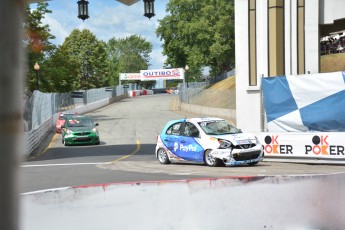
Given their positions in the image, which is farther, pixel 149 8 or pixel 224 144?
pixel 149 8

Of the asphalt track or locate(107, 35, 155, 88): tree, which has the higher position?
locate(107, 35, 155, 88): tree

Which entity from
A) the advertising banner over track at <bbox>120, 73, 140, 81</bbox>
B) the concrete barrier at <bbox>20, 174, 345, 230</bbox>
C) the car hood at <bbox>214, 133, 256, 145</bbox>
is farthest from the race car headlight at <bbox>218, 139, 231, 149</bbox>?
the advertising banner over track at <bbox>120, 73, 140, 81</bbox>

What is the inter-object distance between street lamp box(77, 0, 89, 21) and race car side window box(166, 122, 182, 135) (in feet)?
17.6

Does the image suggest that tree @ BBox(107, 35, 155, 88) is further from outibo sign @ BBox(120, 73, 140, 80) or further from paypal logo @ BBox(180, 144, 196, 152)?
paypal logo @ BBox(180, 144, 196, 152)

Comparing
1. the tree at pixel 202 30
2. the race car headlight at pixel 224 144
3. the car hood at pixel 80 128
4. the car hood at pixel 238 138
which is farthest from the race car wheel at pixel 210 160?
the tree at pixel 202 30

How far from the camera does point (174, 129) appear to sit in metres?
17.9

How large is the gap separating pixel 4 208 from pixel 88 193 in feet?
17.6

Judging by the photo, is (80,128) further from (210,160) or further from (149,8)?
(210,160)

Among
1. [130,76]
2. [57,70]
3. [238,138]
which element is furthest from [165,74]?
[238,138]

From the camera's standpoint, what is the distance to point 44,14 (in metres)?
49.2

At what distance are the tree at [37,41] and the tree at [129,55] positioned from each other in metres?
99.5

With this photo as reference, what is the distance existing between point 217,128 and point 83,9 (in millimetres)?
6694

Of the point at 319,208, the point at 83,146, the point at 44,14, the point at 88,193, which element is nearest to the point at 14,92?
the point at 88,193

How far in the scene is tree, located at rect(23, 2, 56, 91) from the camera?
46.8 m
